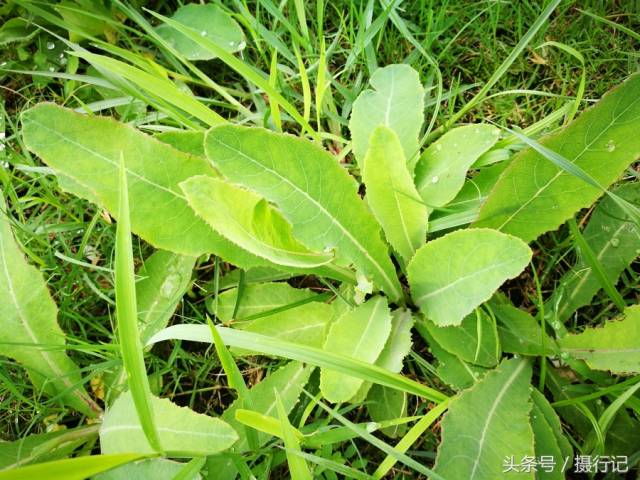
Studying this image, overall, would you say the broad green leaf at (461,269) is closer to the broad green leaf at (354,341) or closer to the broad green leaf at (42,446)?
the broad green leaf at (354,341)

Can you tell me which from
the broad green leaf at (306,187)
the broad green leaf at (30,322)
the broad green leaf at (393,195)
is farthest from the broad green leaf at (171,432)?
the broad green leaf at (393,195)

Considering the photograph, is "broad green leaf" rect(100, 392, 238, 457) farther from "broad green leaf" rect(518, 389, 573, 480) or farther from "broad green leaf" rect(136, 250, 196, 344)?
"broad green leaf" rect(518, 389, 573, 480)

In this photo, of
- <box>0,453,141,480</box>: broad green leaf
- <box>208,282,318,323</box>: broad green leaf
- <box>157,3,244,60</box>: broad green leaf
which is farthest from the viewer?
<box>157,3,244,60</box>: broad green leaf

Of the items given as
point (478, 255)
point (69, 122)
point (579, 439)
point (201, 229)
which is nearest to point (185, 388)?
point (201, 229)

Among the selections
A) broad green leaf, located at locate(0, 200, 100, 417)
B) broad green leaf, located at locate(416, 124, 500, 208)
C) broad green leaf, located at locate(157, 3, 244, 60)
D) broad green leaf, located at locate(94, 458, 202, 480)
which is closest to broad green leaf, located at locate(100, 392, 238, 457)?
broad green leaf, located at locate(94, 458, 202, 480)

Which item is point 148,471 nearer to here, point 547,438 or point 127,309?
point 127,309

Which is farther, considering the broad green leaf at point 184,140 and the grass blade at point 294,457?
the broad green leaf at point 184,140
